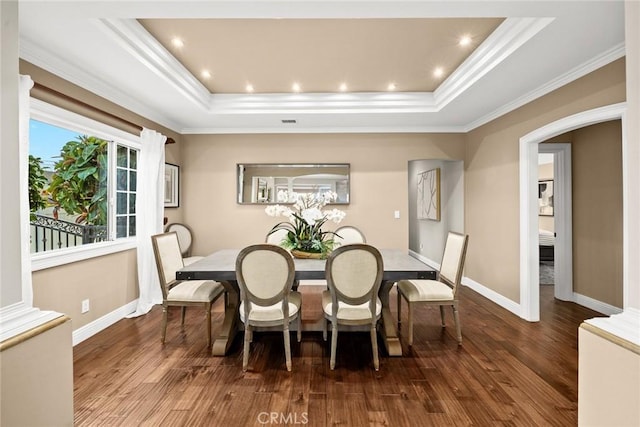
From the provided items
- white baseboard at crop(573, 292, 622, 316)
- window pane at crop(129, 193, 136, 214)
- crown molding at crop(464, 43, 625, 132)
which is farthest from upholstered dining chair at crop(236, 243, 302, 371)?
white baseboard at crop(573, 292, 622, 316)

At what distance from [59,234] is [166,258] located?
3.30 feet

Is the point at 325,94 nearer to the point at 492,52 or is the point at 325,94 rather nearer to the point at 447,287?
the point at 492,52

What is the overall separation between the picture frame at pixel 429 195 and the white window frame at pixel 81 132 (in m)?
4.84

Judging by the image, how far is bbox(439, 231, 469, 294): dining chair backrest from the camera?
2690 mm

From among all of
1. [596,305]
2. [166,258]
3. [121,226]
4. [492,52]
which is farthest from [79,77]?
[596,305]

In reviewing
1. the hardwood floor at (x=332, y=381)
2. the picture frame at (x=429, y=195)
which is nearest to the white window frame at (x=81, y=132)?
the hardwood floor at (x=332, y=381)

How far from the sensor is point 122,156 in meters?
3.50

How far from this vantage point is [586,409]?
1.14 metres

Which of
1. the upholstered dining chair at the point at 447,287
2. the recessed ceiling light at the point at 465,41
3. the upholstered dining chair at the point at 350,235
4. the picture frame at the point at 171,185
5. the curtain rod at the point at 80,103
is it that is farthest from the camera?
the picture frame at the point at 171,185

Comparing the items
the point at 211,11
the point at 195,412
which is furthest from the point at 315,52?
the point at 195,412

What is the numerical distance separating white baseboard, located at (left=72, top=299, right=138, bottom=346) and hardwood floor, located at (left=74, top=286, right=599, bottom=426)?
2.9 inches

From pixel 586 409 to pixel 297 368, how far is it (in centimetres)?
174

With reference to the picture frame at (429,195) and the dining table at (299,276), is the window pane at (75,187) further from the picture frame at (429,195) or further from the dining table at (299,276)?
the picture frame at (429,195)

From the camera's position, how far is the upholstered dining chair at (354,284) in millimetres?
2227
